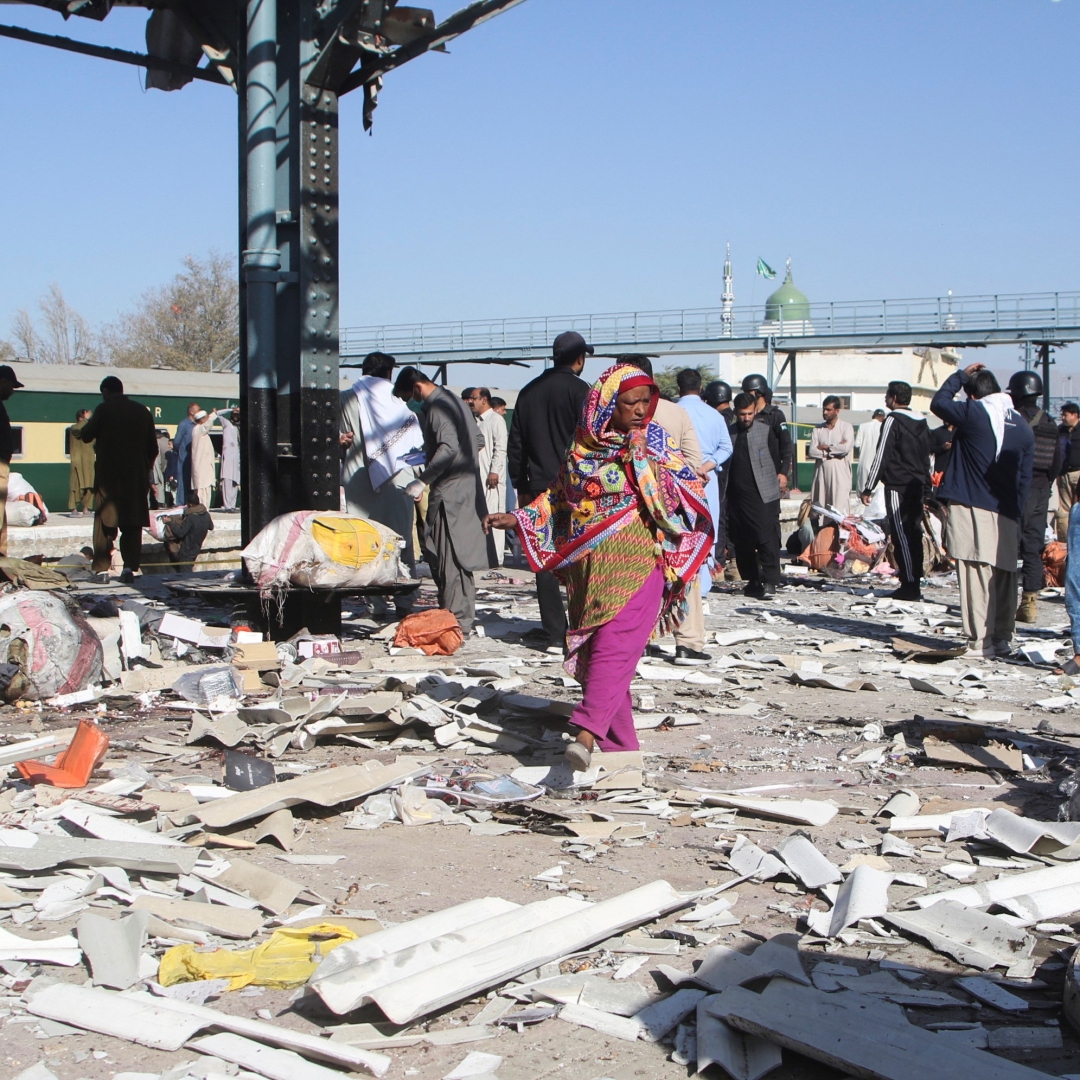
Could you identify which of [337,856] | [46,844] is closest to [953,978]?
[337,856]

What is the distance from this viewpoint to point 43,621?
6996 millimetres

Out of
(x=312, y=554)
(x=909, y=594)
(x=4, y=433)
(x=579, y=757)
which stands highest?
(x=4, y=433)

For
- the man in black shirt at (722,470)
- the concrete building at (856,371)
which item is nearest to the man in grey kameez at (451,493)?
the man in black shirt at (722,470)

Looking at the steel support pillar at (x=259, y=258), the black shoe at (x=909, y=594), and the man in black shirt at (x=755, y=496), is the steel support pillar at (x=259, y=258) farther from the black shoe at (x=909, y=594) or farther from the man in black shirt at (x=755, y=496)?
the black shoe at (x=909, y=594)

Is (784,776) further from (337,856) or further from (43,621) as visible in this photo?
(43,621)

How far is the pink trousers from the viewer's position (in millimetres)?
5402

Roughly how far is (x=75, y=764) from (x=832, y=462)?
11766 mm

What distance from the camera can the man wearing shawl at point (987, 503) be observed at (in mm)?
8812

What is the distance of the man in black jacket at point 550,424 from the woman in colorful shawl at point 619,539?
2.88m

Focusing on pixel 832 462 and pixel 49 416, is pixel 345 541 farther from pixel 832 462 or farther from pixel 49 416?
pixel 49 416

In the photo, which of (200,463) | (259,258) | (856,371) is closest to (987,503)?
(259,258)

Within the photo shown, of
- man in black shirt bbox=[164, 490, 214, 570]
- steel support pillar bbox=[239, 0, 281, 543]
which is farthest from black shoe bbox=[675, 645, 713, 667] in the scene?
man in black shirt bbox=[164, 490, 214, 570]

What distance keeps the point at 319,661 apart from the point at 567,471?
2.73m

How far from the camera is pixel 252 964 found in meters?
3.40
